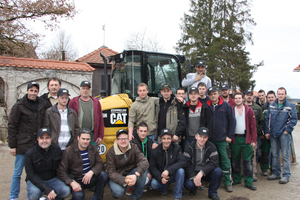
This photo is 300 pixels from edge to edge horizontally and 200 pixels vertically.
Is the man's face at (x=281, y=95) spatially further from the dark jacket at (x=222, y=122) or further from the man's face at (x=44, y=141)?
the man's face at (x=44, y=141)

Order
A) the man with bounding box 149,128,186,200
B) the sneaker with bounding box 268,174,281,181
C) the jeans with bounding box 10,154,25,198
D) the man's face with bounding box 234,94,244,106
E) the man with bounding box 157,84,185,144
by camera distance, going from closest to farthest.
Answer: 1. the jeans with bounding box 10,154,25,198
2. the man with bounding box 149,128,186,200
3. the man with bounding box 157,84,185,144
4. the man's face with bounding box 234,94,244,106
5. the sneaker with bounding box 268,174,281,181

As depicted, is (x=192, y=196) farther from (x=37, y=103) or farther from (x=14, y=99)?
(x=14, y=99)

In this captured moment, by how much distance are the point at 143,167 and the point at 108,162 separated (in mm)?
555

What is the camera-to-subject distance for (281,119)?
505cm

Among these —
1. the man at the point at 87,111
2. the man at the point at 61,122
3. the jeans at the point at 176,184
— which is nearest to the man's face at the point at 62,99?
the man at the point at 61,122

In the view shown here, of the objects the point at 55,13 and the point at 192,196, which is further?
the point at 55,13

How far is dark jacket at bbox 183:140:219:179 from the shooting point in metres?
4.11

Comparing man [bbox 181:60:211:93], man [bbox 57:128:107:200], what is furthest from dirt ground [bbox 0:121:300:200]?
man [bbox 181:60:211:93]

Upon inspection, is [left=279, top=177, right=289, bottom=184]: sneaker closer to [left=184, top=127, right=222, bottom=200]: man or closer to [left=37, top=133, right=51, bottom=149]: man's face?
[left=184, top=127, right=222, bottom=200]: man

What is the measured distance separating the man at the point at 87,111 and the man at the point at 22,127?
1.91 ft

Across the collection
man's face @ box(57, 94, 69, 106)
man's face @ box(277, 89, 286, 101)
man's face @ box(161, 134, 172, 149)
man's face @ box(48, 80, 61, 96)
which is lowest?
man's face @ box(161, 134, 172, 149)

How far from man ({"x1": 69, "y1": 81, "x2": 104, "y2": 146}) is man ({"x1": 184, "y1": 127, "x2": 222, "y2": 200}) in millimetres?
1596

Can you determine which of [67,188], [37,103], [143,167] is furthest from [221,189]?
[37,103]

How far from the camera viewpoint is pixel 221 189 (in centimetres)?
457
